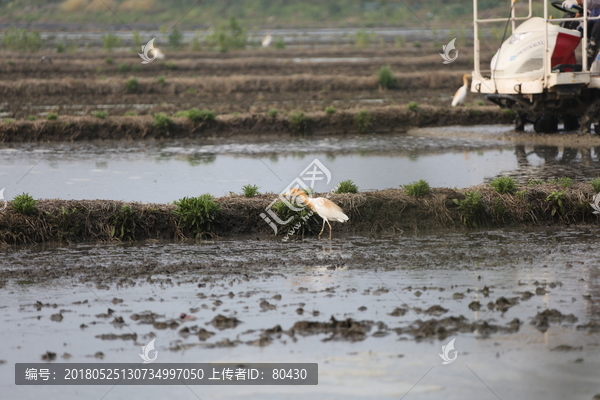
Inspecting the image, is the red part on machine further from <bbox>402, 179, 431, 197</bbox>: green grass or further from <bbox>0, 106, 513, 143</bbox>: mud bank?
<bbox>402, 179, 431, 197</bbox>: green grass

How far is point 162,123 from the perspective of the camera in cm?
2189

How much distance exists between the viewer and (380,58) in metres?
42.8

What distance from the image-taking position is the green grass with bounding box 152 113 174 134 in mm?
21875

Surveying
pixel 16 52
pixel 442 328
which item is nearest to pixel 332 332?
pixel 442 328

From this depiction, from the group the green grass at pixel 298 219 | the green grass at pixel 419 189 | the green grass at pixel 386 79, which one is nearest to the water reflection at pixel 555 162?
the green grass at pixel 419 189

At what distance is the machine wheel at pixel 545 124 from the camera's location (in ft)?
71.2

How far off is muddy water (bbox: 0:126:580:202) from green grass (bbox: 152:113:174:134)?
0.63 metres

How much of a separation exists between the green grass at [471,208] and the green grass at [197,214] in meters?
3.40

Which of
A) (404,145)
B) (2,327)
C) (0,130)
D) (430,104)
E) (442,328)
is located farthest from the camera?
(430,104)

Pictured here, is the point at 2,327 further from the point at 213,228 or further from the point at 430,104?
the point at 430,104

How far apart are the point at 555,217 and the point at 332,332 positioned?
18.9ft

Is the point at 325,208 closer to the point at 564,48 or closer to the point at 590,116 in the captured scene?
the point at 564,48

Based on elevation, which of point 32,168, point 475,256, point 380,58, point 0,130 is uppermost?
point 380,58

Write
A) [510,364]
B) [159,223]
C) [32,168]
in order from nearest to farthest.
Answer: [510,364]
[159,223]
[32,168]
